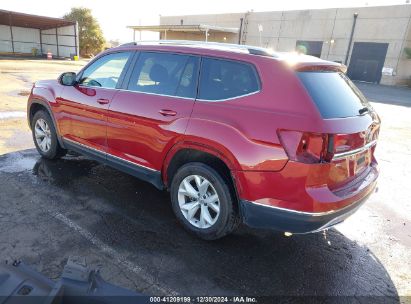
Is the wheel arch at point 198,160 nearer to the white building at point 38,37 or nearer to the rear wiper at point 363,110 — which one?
the rear wiper at point 363,110

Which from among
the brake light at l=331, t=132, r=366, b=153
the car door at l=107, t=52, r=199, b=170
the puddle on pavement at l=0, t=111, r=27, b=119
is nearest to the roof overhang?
the puddle on pavement at l=0, t=111, r=27, b=119

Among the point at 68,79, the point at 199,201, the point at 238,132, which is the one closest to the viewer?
the point at 238,132

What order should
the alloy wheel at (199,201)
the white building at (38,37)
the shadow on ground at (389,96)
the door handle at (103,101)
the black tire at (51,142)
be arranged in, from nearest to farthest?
the alloy wheel at (199,201)
the door handle at (103,101)
the black tire at (51,142)
the shadow on ground at (389,96)
the white building at (38,37)

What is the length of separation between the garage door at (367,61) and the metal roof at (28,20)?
28.9 m

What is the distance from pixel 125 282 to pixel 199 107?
166cm

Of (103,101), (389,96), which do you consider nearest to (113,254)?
(103,101)

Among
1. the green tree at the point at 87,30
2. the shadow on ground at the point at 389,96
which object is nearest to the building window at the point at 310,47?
the shadow on ground at the point at 389,96

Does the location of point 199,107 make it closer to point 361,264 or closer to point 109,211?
point 109,211

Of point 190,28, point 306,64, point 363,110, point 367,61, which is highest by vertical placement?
point 190,28

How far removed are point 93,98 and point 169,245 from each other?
213 centimetres

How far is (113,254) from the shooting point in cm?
301

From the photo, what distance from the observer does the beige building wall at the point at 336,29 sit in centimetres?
3028

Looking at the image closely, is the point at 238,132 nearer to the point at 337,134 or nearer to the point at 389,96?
the point at 337,134

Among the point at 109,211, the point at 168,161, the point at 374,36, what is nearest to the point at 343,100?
the point at 168,161
